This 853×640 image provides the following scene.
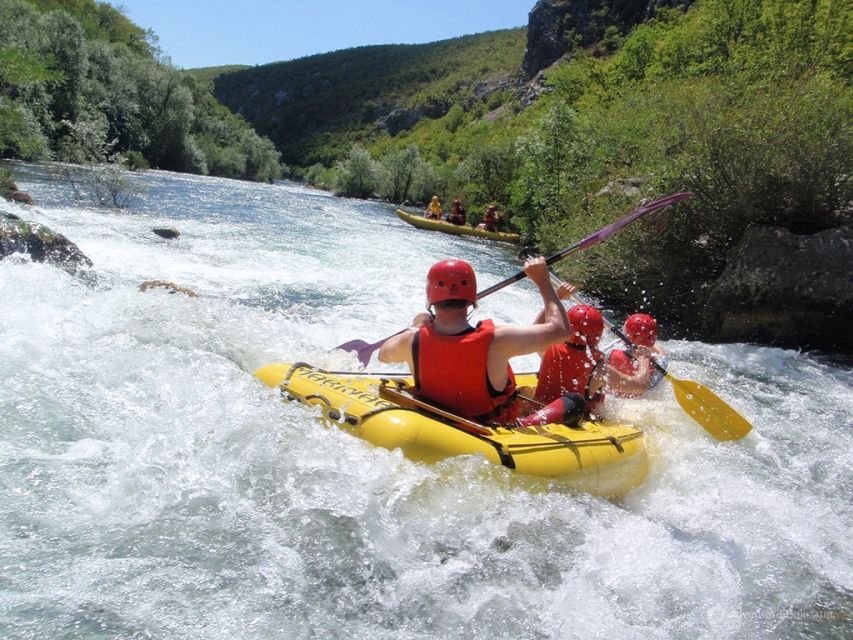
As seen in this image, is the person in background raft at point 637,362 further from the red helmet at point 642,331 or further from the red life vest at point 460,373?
the red life vest at point 460,373

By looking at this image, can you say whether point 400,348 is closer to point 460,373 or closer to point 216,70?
point 460,373

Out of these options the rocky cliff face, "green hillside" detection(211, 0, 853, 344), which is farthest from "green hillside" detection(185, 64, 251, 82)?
"green hillside" detection(211, 0, 853, 344)

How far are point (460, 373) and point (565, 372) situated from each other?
123 centimetres

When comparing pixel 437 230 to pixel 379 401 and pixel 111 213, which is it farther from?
pixel 379 401

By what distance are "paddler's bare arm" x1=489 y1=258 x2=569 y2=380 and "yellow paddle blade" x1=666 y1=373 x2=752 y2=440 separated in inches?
101

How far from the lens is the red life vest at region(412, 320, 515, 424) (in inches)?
143

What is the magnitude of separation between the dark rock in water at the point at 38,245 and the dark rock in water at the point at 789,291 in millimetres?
9424

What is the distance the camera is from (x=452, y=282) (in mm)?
3578

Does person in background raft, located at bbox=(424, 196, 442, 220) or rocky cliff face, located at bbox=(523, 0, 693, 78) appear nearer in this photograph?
person in background raft, located at bbox=(424, 196, 442, 220)

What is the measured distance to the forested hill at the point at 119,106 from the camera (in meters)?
26.4

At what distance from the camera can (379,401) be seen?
12.8ft

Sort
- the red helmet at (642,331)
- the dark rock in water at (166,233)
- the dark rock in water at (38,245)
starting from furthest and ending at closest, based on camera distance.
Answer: the dark rock in water at (166,233) < the dark rock in water at (38,245) < the red helmet at (642,331)

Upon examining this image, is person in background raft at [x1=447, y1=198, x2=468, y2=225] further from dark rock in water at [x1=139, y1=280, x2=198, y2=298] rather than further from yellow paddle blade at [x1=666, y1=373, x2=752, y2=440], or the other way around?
yellow paddle blade at [x1=666, y1=373, x2=752, y2=440]

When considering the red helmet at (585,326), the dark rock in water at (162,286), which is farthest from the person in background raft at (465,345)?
the dark rock in water at (162,286)
